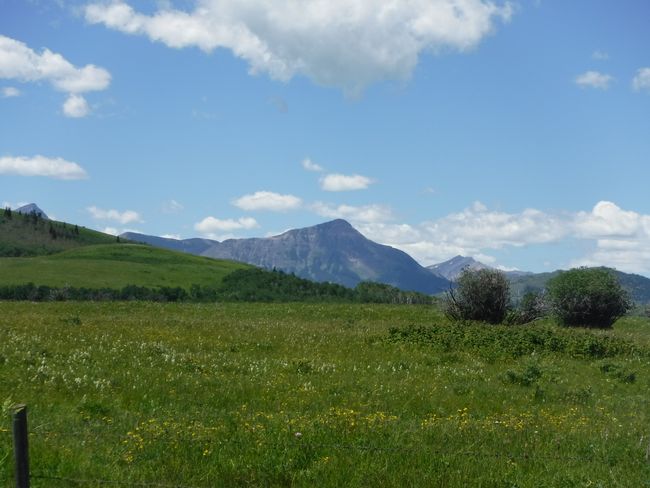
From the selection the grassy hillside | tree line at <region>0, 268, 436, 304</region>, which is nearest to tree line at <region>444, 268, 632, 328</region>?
tree line at <region>0, 268, 436, 304</region>

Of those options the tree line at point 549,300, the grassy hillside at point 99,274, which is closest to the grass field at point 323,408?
the tree line at point 549,300

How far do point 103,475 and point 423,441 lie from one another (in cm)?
542

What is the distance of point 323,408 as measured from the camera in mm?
13750

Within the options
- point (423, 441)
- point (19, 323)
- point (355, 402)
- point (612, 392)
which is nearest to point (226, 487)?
point (423, 441)

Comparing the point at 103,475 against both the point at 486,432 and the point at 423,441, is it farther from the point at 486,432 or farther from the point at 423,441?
the point at 486,432

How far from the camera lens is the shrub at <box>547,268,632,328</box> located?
40.8 m

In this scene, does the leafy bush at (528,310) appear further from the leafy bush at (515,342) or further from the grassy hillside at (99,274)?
the grassy hillside at (99,274)

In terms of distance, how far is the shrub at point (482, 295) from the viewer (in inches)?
1469

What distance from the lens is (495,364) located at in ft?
74.4

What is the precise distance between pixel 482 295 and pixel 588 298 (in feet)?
28.3

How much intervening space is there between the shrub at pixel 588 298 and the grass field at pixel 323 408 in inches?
554

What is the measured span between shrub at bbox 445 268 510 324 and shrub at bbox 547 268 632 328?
5909 mm

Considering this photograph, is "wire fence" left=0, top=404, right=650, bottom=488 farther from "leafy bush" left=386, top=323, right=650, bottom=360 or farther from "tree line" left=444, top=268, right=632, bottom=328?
"tree line" left=444, top=268, right=632, bottom=328

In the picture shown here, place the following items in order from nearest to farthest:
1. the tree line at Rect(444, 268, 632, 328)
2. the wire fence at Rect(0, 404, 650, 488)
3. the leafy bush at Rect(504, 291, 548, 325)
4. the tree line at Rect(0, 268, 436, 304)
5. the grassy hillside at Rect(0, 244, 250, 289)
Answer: the wire fence at Rect(0, 404, 650, 488), the tree line at Rect(444, 268, 632, 328), the leafy bush at Rect(504, 291, 548, 325), the tree line at Rect(0, 268, 436, 304), the grassy hillside at Rect(0, 244, 250, 289)
